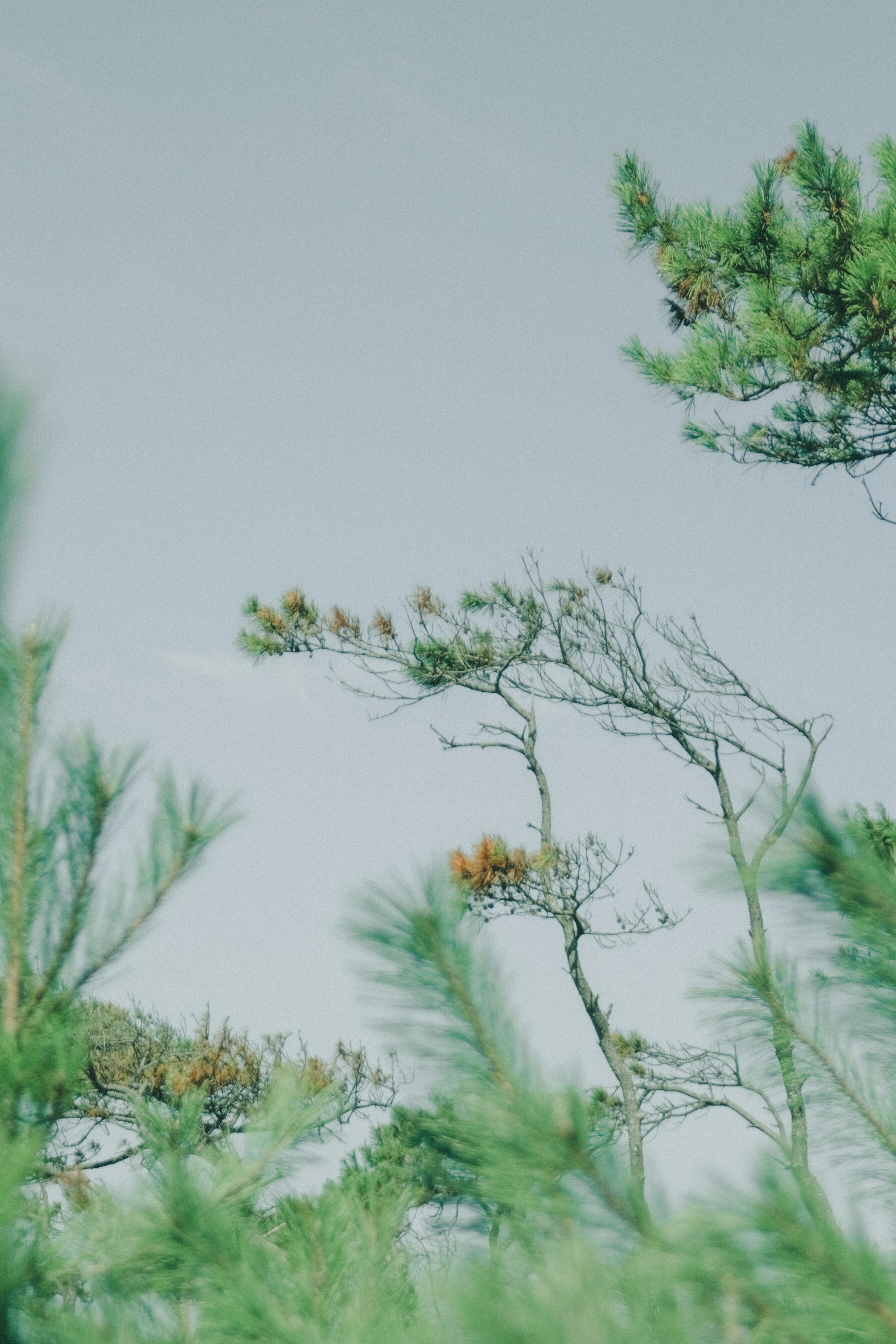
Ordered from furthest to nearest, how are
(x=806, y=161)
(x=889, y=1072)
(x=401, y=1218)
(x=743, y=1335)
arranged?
(x=806, y=161), (x=401, y=1218), (x=889, y=1072), (x=743, y=1335)

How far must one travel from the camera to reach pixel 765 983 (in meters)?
1.58

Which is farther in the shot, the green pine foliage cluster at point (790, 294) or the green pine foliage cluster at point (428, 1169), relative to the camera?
the green pine foliage cluster at point (790, 294)

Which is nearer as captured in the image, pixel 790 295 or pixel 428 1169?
pixel 428 1169

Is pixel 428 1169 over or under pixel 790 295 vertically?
under

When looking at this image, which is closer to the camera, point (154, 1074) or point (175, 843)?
point (175, 843)

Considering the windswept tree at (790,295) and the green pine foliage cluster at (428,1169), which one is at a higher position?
the windswept tree at (790,295)

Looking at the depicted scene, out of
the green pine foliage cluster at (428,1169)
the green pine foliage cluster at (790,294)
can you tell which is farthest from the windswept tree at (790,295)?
the green pine foliage cluster at (428,1169)

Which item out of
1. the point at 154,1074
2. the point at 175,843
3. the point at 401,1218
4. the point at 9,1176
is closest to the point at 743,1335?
the point at 9,1176

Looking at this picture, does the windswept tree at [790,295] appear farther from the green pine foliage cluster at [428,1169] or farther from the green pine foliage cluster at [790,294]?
the green pine foliage cluster at [428,1169]

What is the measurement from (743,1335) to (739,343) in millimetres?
6668

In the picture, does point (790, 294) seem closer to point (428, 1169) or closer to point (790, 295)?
point (790, 295)

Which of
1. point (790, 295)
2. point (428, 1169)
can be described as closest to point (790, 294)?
point (790, 295)

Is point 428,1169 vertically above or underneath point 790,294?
underneath

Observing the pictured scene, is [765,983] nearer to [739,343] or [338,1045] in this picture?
[739,343]
